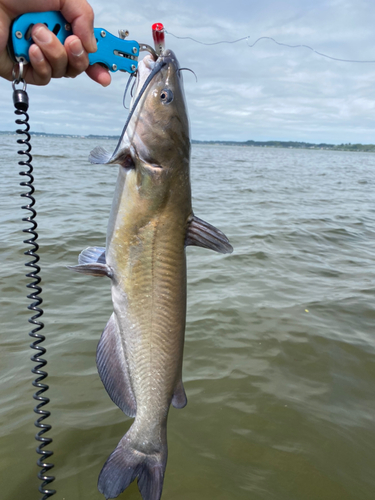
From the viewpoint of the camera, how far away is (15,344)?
3951 millimetres

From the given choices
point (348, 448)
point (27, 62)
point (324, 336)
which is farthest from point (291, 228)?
point (27, 62)

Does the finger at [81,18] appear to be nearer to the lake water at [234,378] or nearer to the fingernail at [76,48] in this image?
the fingernail at [76,48]

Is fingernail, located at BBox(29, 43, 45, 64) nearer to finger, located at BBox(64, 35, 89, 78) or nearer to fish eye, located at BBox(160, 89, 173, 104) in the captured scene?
finger, located at BBox(64, 35, 89, 78)

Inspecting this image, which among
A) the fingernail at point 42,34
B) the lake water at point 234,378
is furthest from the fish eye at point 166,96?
the lake water at point 234,378

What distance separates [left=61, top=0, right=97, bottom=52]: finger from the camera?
152 centimetres

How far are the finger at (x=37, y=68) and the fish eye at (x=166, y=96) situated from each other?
0.52m

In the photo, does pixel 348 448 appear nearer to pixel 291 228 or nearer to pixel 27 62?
pixel 27 62

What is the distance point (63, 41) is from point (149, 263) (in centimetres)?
107

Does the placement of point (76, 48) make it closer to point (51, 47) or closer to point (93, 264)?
point (51, 47)

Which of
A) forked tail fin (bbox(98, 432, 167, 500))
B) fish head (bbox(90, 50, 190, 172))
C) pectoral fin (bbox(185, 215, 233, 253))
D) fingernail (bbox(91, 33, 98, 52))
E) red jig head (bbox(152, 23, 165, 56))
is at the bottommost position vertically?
forked tail fin (bbox(98, 432, 167, 500))

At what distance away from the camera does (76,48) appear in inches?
62.6

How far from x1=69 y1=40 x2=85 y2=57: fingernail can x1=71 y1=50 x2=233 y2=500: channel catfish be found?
283 millimetres

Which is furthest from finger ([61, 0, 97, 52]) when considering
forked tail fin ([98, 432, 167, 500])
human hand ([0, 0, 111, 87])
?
forked tail fin ([98, 432, 167, 500])

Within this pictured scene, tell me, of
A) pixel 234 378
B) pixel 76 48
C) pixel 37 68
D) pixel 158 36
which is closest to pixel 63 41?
pixel 76 48
